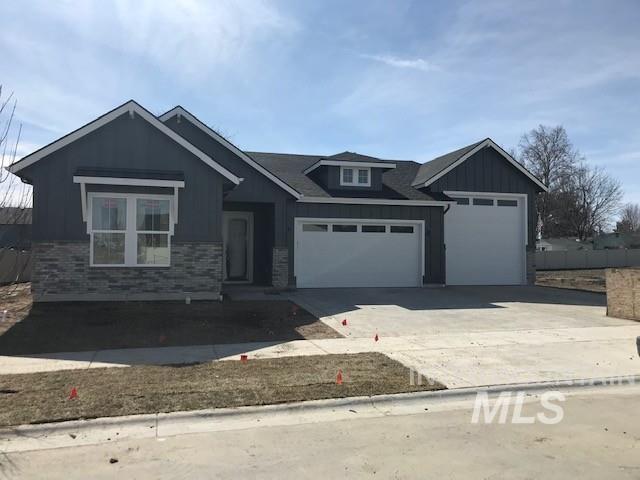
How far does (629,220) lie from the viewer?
254 feet

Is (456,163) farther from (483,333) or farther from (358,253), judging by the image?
(483,333)

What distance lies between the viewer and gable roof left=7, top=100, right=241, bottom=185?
13151 mm

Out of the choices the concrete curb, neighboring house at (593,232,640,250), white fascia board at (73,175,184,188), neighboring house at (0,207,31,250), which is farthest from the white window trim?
neighboring house at (593,232,640,250)

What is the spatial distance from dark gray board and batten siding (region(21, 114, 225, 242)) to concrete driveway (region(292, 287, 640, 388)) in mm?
3684

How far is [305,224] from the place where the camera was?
18875mm

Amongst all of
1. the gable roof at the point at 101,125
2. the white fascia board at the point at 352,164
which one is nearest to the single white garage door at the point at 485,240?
the white fascia board at the point at 352,164

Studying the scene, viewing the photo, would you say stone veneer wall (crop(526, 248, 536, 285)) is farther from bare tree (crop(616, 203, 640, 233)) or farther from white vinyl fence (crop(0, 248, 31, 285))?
bare tree (crop(616, 203, 640, 233))

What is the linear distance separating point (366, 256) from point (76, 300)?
973cm

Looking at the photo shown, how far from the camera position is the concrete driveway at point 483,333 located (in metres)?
7.97

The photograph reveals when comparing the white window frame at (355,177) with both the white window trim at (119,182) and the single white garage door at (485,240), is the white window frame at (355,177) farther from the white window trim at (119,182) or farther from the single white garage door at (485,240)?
the white window trim at (119,182)

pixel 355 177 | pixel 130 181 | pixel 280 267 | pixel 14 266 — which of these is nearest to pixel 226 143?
pixel 280 267

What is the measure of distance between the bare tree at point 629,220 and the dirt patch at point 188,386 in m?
68.3

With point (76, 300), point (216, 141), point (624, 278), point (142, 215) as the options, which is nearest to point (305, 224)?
point (216, 141)

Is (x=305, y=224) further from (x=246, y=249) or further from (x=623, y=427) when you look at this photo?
(x=623, y=427)
